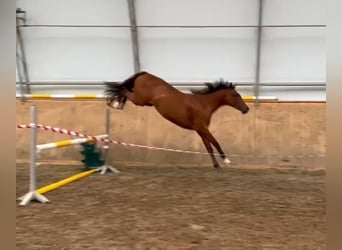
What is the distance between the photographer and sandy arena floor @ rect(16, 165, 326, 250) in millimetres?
2186

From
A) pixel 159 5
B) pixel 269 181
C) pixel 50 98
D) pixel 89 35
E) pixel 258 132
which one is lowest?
pixel 269 181

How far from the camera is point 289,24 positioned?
19.5ft

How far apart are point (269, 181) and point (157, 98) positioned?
1.58 meters

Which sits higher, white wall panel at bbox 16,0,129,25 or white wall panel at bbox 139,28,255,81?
white wall panel at bbox 16,0,129,25

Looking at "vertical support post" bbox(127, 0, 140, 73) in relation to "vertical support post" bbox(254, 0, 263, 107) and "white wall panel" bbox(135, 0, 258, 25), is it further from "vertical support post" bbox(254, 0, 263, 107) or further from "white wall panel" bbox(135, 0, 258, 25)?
"vertical support post" bbox(254, 0, 263, 107)

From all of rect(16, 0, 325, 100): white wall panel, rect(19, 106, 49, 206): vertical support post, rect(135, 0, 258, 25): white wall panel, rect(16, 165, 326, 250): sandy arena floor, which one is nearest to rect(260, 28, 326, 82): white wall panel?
rect(16, 0, 325, 100): white wall panel

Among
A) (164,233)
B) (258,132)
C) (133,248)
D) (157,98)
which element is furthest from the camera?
(258,132)

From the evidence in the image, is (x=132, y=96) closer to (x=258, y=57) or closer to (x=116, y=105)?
(x=116, y=105)

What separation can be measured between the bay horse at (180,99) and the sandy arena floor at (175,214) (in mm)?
747

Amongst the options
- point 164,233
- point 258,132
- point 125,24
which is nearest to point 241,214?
point 164,233

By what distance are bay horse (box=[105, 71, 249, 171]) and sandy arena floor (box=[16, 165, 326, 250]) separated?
29.4 inches
